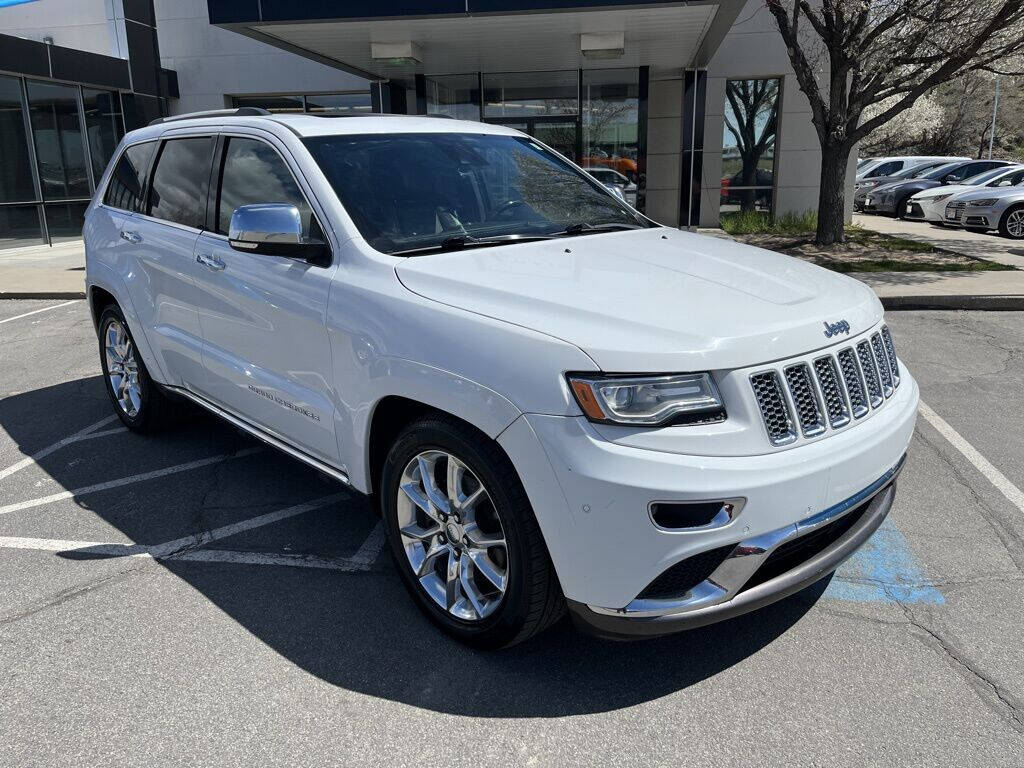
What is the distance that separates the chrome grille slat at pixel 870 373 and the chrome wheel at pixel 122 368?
433 centimetres

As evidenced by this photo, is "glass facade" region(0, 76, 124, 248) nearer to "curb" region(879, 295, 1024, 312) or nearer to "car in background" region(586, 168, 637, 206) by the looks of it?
"car in background" region(586, 168, 637, 206)

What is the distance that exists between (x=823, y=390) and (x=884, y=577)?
50.0 inches

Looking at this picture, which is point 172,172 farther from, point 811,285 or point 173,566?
point 811,285

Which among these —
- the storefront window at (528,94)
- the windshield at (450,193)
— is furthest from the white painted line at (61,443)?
the storefront window at (528,94)

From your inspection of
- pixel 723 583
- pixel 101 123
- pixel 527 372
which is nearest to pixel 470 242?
pixel 527 372

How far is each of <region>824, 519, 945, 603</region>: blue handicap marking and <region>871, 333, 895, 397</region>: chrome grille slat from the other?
79cm

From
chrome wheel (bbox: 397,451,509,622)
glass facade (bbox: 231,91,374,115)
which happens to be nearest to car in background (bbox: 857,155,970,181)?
glass facade (bbox: 231,91,374,115)

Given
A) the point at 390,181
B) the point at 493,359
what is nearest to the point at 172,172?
the point at 390,181

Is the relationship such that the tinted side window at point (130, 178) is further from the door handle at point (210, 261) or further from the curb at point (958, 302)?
the curb at point (958, 302)

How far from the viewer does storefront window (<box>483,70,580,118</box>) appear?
17.0m

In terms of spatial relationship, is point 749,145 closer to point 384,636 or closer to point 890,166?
point 890,166

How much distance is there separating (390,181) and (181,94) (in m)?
19.3

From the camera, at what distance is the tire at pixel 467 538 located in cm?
270

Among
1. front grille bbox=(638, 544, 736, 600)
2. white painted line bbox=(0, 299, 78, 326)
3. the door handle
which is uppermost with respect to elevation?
the door handle
